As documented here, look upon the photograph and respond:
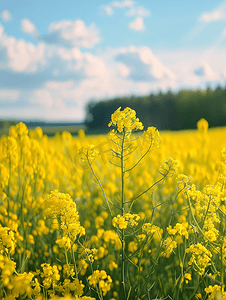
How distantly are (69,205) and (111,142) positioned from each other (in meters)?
0.43

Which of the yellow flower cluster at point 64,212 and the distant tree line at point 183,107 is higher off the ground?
the distant tree line at point 183,107

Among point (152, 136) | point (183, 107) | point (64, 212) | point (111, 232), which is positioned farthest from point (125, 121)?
point (183, 107)

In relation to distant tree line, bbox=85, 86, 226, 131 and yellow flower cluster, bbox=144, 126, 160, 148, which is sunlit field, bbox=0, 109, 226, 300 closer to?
yellow flower cluster, bbox=144, 126, 160, 148

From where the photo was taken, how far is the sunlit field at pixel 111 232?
5.05 ft

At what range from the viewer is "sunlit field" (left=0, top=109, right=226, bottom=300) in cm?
154

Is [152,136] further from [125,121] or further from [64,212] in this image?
[64,212]

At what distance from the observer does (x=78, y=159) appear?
1686 mm

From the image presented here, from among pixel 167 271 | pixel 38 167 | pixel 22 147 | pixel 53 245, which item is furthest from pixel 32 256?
pixel 167 271

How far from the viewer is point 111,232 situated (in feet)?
8.25

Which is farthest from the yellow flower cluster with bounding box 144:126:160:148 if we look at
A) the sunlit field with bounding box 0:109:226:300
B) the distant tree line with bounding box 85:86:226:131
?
the distant tree line with bounding box 85:86:226:131

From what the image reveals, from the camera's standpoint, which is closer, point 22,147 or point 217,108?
point 22,147

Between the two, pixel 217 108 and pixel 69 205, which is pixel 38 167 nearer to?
pixel 69 205

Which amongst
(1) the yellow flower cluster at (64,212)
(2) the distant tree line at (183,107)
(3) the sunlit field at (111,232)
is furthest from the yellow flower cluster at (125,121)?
(2) the distant tree line at (183,107)

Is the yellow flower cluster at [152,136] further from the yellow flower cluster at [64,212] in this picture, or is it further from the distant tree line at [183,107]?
the distant tree line at [183,107]
